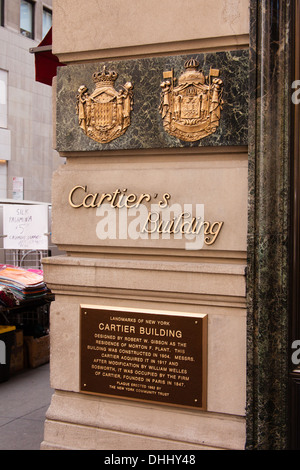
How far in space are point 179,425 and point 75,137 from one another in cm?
241

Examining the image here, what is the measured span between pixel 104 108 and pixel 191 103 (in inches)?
28.4

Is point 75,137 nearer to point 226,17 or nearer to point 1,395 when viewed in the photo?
point 226,17

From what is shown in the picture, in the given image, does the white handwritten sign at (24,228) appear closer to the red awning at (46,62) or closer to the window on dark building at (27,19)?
the red awning at (46,62)

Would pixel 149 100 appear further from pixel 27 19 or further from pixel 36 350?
pixel 27 19

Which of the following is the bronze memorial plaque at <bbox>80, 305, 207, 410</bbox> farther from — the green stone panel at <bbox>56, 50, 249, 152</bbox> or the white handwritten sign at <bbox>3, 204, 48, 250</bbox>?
the white handwritten sign at <bbox>3, 204, 48, 250</bbox>

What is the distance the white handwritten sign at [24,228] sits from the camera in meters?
8.55

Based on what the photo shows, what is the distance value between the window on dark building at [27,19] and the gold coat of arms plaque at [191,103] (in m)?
21.3

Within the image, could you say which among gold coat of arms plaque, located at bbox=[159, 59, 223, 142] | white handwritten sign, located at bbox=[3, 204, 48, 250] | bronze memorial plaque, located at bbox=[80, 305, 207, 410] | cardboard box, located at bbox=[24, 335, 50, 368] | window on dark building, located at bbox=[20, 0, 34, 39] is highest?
window on dark building, located at bbox=[20, 0, 34, 39]

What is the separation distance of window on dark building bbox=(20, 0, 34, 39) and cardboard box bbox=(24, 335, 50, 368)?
62.7ft

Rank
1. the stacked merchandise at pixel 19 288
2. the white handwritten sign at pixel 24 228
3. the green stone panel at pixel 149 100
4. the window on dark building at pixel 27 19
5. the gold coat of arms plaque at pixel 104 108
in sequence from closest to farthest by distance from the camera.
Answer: the green stone panel at pixel 149 100 < the gold coat of arms plaque at pixel 104 108 < the stacked merchandise at pixel 19 288 < the white handwritten sign at pixel 24 228 < the window on dark building at pixel 27 19

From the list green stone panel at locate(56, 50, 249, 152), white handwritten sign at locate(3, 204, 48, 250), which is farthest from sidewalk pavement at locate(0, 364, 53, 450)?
green stone panel at locate(56, 50, 249, 152)

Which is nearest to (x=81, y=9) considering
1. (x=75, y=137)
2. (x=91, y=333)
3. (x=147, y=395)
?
(x=75, y=137)

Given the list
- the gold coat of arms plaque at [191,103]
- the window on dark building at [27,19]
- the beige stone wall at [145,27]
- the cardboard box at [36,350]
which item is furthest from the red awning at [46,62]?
the window on dark building at [27,19]

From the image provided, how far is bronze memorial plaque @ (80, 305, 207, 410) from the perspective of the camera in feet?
12.9
